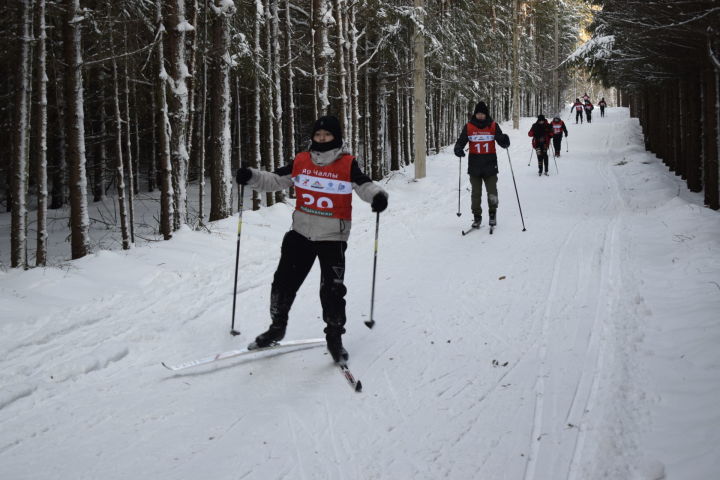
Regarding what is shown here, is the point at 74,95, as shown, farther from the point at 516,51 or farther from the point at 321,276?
the point at 516,51

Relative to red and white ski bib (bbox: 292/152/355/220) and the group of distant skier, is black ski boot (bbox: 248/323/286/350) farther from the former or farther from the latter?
red and white ski bib (bbox: 292/152/355/220)

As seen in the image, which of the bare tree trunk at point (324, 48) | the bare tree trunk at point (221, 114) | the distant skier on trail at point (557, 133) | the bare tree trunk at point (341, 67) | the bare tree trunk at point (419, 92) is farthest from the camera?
the distant skier on trail at point (557, 133)

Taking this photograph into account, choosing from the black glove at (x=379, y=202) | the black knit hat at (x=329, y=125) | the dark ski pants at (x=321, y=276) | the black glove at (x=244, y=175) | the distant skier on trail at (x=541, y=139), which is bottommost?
the dark ski pants at (x=321, y=276)

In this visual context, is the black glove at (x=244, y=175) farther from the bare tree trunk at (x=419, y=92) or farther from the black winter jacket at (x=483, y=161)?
the bare tree trunk at (x=419, y=92)

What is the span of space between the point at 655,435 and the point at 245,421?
111 inches

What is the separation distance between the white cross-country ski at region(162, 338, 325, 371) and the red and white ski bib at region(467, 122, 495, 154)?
6283mm

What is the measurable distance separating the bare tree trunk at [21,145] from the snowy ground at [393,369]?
286cm

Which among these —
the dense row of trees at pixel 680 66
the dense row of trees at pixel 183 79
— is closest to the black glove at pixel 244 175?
the dense row of trees at pixel 183 79

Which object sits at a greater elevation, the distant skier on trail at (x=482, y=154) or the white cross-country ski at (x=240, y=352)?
the distant skier on trail at (x=482, y=154)

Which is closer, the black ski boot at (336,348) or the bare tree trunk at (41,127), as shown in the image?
the black ski boot at (336,348)

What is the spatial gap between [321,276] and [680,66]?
12701 millimetres

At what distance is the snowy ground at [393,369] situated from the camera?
3447 mm

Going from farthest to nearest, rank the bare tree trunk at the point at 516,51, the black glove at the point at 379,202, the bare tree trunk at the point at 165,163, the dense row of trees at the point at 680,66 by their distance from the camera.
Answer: the bare tree trunk at the point at 516,51 → the bare tree trunk at the point at 165,163 → the dense row of trees at the point at 680,66 → the black glove at the point at 379,202

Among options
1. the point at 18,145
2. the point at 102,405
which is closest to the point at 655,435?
the point at 102,405
